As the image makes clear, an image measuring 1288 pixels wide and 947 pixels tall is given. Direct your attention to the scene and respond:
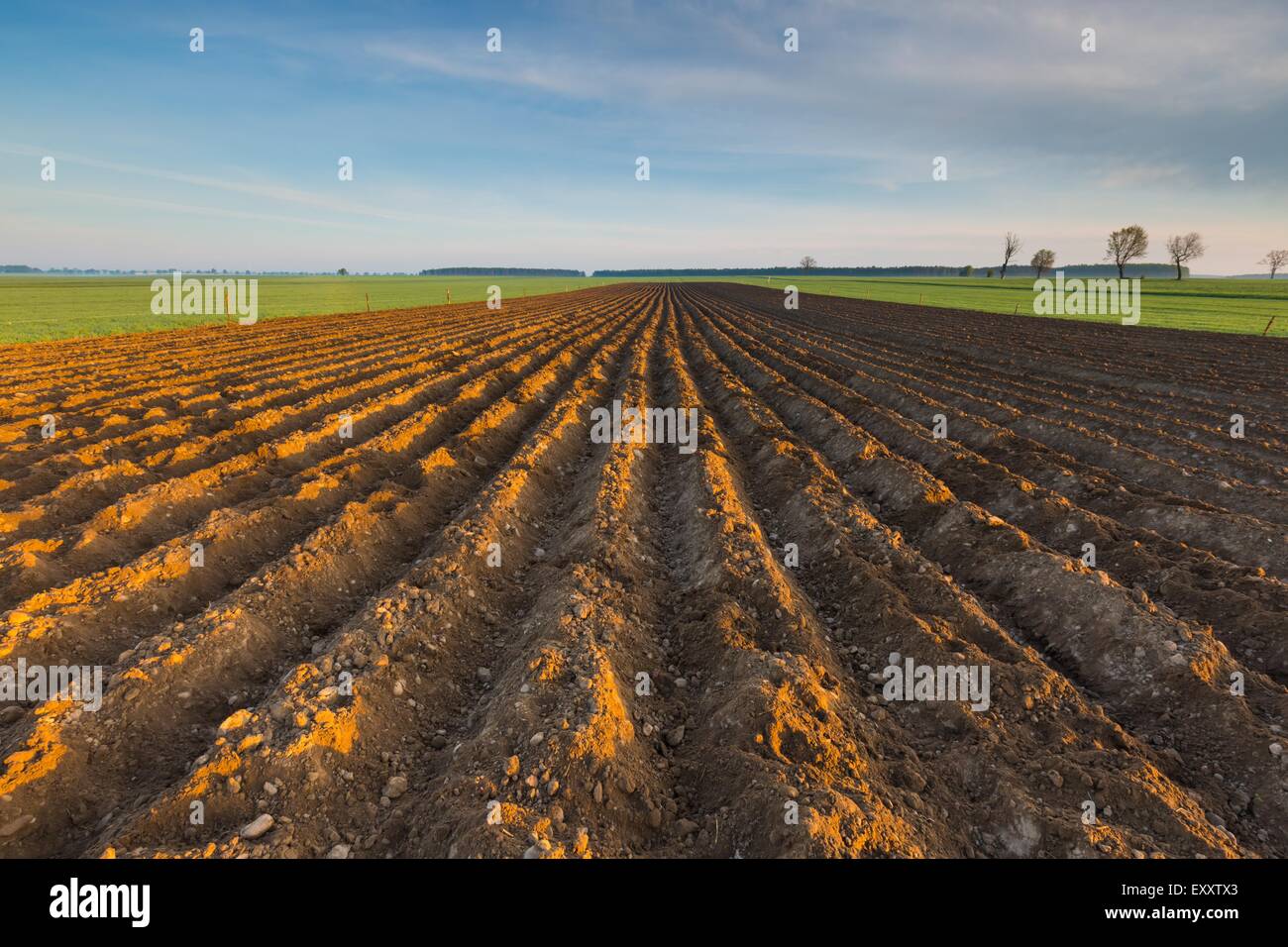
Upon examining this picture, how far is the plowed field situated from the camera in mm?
3521

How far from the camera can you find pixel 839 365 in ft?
64.5

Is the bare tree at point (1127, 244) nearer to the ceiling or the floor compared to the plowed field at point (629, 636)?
nearer to the ceiling

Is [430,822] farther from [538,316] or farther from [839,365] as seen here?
[538,316]

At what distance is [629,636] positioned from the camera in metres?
5.29

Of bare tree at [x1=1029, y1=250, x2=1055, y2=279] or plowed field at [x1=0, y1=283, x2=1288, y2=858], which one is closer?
plowed field at [x1=0, y1=283, x2=1288, y2=858]

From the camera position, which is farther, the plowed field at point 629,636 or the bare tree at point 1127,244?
the bare tree at point 1127,244

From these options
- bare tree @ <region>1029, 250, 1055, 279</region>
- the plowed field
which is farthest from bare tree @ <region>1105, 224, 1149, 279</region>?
the plowed field

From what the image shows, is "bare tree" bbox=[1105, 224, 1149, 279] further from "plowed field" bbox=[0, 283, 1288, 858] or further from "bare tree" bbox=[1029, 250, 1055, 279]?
"plowed field" bbox=[0, 283, 1288, 858]

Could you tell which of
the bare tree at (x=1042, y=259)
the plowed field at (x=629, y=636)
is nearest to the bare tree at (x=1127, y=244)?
the bare tree at (x=1042, y=259)

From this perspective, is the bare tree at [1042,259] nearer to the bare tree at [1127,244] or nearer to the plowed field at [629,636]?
the bare tree at [1127,244]

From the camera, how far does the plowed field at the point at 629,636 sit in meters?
3.52

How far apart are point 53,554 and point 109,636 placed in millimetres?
2123

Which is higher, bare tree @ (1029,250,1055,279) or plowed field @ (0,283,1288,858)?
bare tree @ (1029,250,1055,279)
